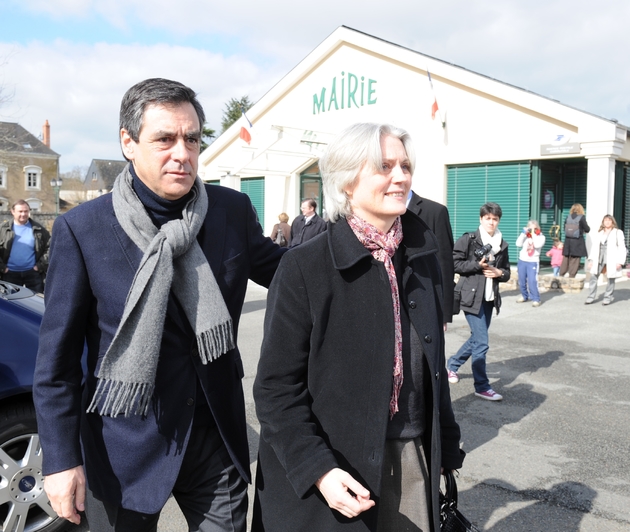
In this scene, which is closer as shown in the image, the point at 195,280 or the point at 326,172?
the point at 195,280

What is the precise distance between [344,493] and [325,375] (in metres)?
0.37

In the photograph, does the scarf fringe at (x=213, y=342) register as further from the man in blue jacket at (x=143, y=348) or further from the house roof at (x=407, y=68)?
the house roof at (x=407, y=68)

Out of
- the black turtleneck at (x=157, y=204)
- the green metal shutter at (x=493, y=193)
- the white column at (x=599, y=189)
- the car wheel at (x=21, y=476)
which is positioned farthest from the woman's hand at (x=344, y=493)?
the green metal shutter at (x=493, y=193)

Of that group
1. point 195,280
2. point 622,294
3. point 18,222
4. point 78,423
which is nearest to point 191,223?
point 195,280

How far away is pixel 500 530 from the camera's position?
3.56 m

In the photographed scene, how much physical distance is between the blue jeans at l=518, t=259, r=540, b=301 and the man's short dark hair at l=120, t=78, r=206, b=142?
1110 cm

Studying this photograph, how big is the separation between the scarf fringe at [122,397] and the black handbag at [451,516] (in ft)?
3.68

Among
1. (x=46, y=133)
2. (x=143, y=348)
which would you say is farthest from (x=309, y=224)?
(x=46, y=133)

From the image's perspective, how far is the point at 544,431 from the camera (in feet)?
17.1

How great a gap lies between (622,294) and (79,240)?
1362 cm

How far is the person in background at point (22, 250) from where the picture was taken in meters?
8.23

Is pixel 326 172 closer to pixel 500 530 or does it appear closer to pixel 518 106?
pixel 500 530

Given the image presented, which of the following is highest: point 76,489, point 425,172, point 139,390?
point 425,172

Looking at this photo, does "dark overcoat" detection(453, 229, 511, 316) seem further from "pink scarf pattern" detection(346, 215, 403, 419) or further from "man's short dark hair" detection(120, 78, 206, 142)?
"man's short dark hair" detection(120, 78, 206, 142)
